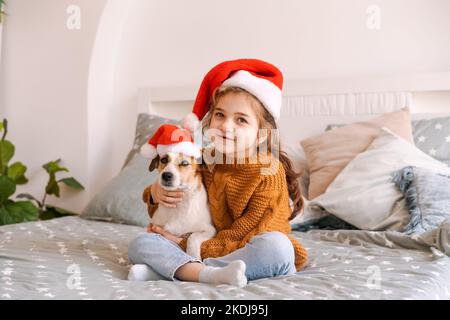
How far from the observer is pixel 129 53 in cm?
315

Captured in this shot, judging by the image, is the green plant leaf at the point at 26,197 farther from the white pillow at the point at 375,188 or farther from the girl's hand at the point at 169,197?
the girl's hand at the point at 169,197

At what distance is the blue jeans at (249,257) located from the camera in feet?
4.33

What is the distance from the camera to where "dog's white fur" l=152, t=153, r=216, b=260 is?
142 cm

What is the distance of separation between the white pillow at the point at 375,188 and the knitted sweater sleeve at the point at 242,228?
0.64m

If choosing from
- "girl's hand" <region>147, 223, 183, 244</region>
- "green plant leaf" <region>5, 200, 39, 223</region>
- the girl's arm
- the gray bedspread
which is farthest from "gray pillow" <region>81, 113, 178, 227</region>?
the girl's arm

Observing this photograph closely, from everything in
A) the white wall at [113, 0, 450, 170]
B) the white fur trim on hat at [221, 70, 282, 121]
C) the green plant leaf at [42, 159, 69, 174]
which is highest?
the white wall at [113, 0, 450, 170]

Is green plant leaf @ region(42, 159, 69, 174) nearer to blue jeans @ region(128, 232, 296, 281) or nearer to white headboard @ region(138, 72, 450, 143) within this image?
white headboard @ region(138, 72, 450, 143)

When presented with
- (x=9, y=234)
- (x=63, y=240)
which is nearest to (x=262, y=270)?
(x=63, y=240)

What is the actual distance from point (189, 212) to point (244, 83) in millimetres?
362

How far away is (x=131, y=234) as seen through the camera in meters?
2.03

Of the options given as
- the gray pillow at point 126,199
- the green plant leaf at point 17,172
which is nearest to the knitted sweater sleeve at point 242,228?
the gray pillow at point 126,199

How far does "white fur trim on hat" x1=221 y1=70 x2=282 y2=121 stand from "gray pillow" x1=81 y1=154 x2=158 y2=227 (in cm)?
95

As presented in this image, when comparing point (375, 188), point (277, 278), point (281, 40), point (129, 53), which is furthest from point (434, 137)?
point (129, 53)

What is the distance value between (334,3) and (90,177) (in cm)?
154
